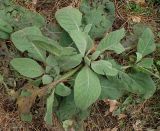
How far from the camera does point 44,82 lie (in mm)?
2855

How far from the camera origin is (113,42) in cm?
291

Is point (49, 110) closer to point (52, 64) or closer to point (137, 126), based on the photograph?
point (52, 64)

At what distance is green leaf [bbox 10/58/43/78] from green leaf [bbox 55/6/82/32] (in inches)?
15.2

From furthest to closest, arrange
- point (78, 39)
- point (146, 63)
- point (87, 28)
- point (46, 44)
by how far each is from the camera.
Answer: point (146, 63)
point (87, 28)
point (78, 39)
point (46, 44)

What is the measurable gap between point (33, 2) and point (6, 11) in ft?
0.93

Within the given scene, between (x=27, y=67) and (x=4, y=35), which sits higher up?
(x=4, y=35)

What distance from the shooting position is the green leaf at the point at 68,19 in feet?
Answer: 9.77

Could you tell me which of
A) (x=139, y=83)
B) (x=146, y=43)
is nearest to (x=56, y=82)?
(x=139, y=83)

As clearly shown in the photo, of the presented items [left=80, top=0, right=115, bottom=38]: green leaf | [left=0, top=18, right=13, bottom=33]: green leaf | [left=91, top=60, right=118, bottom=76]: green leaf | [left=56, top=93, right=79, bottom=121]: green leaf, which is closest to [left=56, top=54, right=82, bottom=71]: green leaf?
[left=91, top=60, right=118, bottom=76]: green leaf

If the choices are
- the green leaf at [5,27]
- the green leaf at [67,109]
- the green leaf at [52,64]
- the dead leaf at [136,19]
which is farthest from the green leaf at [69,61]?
the dead leaf at [136,19]

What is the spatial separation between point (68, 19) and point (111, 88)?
659 millimetres

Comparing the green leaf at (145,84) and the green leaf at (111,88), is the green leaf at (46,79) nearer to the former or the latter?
the green leaf at (111,88)

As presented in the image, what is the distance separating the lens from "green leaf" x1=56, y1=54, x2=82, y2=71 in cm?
285

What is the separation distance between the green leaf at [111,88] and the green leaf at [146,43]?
0.36m
